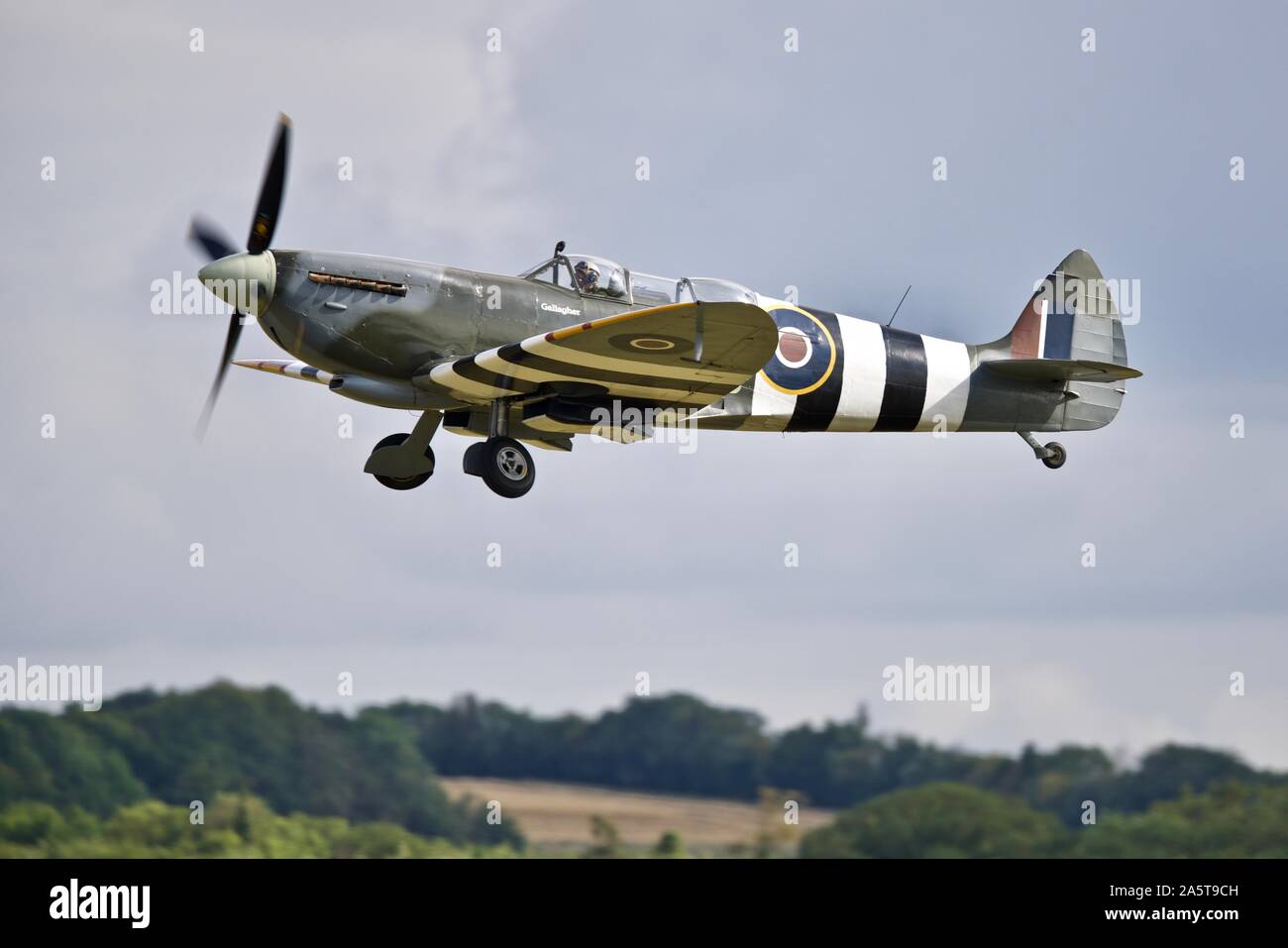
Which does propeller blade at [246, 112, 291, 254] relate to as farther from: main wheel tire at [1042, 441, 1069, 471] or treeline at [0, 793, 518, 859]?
main wheel tire at [1042, 441, 1069, 471]

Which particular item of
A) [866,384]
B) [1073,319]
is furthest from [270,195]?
[1073,319]

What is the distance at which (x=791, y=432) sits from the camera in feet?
57.3

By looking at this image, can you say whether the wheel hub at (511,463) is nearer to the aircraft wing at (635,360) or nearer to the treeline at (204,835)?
the aircraft wing at (635,360)

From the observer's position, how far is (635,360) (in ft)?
50.1

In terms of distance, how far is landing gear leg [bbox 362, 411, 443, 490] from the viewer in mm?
16797

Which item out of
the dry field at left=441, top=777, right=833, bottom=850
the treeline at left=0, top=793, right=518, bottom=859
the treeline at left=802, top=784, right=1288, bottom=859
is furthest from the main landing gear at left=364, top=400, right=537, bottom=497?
the treeline at left=802, top=784, right=1288, bottom=859

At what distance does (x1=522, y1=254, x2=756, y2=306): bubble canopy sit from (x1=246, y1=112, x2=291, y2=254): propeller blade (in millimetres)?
2377

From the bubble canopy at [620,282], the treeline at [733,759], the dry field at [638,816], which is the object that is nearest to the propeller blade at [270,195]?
the bubble canopy at [620,282]

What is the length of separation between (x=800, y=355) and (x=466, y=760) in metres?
5.16

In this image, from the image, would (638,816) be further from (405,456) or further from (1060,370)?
(1060,370)

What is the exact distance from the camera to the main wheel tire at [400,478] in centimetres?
1691
